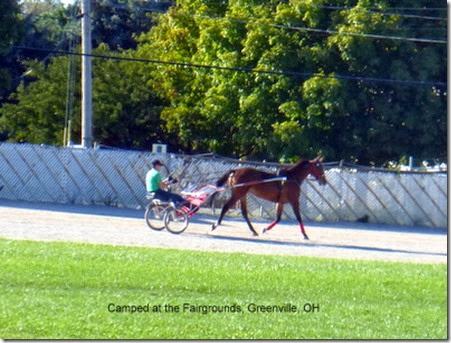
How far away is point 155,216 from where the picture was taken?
23.3 metres

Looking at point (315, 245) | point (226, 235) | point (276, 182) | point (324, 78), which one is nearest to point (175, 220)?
point (226, 235)

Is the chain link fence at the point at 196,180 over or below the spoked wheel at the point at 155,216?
below

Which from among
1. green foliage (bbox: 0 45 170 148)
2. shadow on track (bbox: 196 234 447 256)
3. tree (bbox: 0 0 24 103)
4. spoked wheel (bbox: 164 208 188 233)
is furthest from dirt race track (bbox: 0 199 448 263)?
green foliage (bbox: 0 45 170 148)

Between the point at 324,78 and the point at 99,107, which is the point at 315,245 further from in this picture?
the point at 99,107

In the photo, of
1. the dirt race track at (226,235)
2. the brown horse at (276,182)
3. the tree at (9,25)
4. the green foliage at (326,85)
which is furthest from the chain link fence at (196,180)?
the brown horse at (276,182)

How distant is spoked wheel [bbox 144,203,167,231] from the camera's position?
907 inches

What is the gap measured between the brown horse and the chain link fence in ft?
23.5

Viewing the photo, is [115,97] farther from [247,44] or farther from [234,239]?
[234,239]

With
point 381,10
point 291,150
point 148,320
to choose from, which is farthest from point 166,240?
point 381,10

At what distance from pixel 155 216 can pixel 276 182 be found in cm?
324

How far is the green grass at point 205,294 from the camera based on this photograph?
9.73 meters

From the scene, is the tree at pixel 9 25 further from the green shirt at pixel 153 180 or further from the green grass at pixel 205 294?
the green grass at pixel 205 294

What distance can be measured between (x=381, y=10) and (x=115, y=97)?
1389 centimetres

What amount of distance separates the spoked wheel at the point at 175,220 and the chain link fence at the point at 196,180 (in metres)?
7.06
